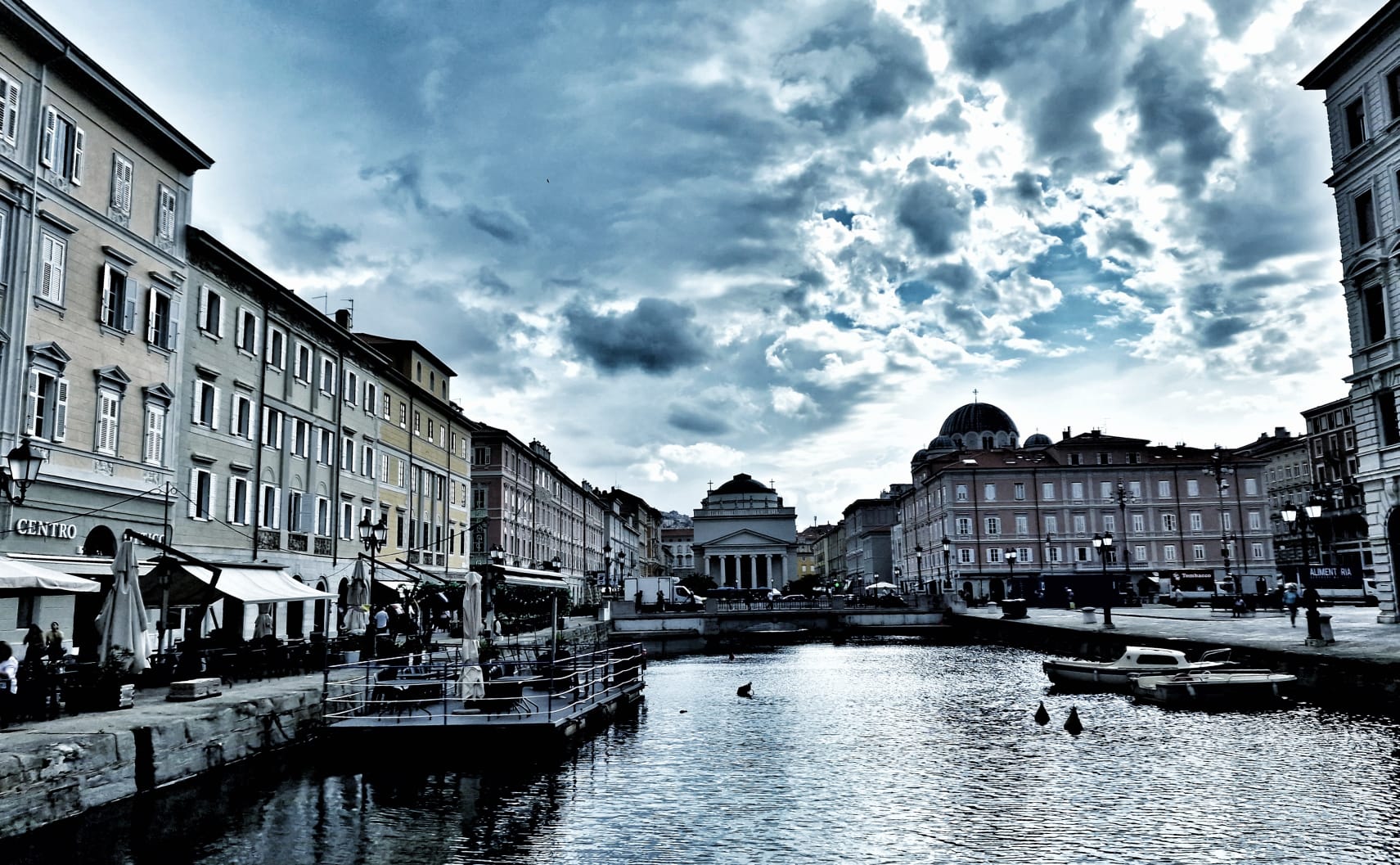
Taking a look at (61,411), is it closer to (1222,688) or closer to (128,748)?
(128,748)

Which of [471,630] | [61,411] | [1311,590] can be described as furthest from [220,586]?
[1311,590]

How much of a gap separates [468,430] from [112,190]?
41250 mm

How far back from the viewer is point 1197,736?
72.5 ft

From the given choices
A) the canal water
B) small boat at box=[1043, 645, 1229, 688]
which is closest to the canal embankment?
small boat at box=[1043, 645, 1229, 688]

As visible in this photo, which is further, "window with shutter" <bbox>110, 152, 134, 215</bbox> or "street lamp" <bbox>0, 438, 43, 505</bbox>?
"window with shutter" <bbox>110, 152, 134, 215</bbox>

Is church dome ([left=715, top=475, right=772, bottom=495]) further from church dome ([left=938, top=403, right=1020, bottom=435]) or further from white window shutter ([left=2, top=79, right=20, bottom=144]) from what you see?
white window shutter ([left=2, top=79, right=20, bottom=144])

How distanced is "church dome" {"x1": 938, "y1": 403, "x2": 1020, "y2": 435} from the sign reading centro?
4841 inches

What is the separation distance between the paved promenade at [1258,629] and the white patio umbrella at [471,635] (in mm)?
21995

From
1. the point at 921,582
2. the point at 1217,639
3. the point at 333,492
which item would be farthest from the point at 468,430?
the point at 921,582

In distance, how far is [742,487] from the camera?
17800cm

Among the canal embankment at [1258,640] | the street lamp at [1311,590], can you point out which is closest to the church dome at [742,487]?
the canal embankment at [1258,640]

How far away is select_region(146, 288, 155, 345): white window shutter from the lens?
31141 millimetres

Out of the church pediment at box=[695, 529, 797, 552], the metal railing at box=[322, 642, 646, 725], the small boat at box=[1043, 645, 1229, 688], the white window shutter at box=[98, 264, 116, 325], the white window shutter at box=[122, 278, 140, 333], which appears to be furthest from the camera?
the church pediment at box=[695, 529, 797, 552]

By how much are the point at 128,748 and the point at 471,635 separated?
9911mm
